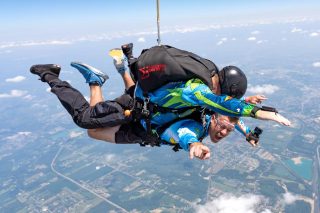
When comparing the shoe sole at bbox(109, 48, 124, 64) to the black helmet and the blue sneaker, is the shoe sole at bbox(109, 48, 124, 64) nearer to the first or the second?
Answer: the blue sneaker

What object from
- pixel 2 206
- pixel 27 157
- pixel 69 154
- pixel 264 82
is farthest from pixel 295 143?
pixel 264 82

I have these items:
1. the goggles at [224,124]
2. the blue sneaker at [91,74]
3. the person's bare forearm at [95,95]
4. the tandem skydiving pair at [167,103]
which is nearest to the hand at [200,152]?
the tandem skydiving pair at [167,103]

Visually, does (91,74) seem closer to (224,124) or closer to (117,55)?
(117,55)

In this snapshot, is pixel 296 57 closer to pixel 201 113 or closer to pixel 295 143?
pixel 295 143

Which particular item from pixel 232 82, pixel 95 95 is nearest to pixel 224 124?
pixel 232 82

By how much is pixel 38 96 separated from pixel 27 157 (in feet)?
275

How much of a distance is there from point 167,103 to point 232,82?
32.6 inches

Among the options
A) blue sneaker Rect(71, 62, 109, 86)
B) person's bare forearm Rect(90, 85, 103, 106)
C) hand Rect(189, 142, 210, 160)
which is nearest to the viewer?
hand Rect(189, 142, 210, 160)

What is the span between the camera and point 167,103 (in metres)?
4.02

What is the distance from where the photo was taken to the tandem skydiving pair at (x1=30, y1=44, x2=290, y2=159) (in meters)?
3.46

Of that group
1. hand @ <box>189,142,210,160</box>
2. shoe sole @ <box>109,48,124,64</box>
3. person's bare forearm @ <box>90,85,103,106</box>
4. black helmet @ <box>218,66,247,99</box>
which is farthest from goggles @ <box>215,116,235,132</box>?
shoe sole @ <box>109,48,124,64</box>

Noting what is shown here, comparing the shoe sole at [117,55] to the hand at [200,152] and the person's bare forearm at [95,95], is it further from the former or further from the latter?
the hand at [200,152]

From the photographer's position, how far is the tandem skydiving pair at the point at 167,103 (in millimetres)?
3455

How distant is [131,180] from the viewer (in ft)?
169
